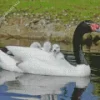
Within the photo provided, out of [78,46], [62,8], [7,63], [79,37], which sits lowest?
[7,63]

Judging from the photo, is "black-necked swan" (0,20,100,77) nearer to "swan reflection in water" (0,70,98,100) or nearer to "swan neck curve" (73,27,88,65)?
"swan neck curve" (73,27,88,65)

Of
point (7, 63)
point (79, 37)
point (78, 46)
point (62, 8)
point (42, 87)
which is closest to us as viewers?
point (42, 87)

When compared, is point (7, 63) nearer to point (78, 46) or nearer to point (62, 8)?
point (78, 46)

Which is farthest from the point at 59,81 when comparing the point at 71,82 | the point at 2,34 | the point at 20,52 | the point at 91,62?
the point at 2,34

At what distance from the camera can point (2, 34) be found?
125 feet

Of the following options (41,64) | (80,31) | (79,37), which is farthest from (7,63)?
(80,31)

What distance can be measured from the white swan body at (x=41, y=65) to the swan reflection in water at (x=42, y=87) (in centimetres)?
29

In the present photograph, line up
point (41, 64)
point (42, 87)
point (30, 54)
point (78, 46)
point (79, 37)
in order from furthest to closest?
point (79, 37) < point (78, 46) < point (30, 54) < point (41, 64) < point (42, 87)

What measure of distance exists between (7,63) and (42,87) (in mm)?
3393

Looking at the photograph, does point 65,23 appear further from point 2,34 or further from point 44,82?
point 44,82

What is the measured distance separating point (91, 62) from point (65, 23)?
14123 mm

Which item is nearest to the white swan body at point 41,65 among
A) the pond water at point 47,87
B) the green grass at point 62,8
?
the pond water at point 47,87

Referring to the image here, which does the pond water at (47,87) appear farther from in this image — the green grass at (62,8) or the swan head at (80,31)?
the green grass at (62,8)

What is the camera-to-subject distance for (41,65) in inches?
866
